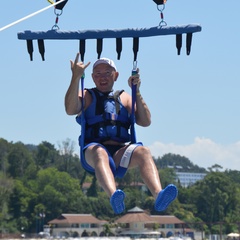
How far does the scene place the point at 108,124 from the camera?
402 inches

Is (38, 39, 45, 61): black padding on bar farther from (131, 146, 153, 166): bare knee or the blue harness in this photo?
(131, 146, 153, 166): bare knee

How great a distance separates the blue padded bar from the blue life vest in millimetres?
758

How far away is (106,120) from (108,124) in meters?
0.05

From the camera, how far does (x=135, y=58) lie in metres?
10.2

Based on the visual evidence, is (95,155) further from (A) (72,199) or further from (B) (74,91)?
(A) (72,199)

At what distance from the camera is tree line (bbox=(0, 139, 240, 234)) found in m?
101

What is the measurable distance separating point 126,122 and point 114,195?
143cm

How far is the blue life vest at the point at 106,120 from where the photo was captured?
10.2 m

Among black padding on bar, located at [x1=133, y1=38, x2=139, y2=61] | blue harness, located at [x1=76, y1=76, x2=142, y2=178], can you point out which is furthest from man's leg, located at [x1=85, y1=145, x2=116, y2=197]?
black padding on bar, located at [x1=133, y1=38, x2=139, y2=61]

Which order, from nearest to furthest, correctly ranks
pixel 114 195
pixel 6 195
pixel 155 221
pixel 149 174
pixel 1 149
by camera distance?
pixel 114 195 < pixel 149 174 < pixel 6 195 < pixel 155 221 < pixel 1 149

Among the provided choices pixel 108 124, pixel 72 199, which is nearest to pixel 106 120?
pixel 108 124

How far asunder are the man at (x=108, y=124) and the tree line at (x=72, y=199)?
8831 cm

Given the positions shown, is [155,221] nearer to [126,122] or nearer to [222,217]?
[222,217]

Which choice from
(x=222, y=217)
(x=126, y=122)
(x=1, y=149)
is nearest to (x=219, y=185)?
(x=222, y=217)
